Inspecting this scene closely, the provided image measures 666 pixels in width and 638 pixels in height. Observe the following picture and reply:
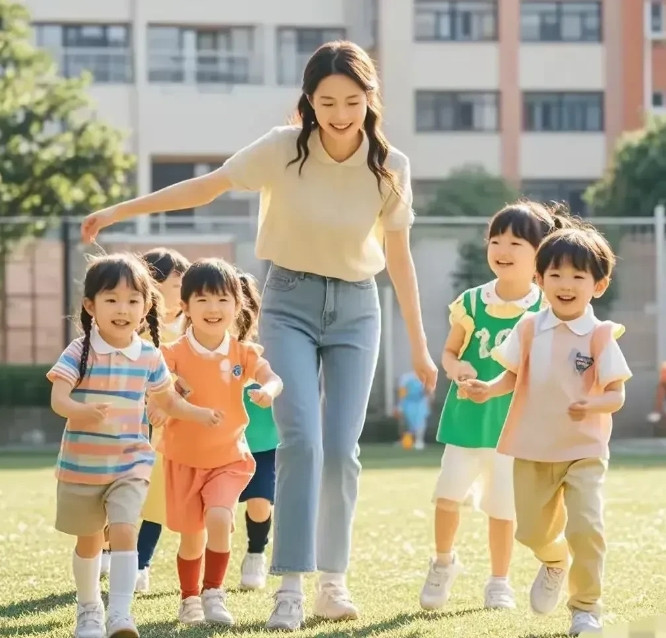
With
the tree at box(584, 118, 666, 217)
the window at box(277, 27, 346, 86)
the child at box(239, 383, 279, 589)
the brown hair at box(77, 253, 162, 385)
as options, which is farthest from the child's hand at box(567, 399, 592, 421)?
the window at box(277, 27, 346, 86)

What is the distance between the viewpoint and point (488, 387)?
5.50 m

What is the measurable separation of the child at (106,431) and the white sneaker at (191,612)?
→ 1.53ft

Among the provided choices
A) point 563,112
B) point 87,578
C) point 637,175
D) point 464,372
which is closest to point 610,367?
point 464,372

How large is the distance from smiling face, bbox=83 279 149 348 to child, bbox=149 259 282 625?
51 cm

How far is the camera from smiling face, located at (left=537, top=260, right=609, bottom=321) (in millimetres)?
5437

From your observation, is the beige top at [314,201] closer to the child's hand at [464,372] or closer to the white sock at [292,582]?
the child's hand at [464,372]

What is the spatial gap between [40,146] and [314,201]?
19914mm

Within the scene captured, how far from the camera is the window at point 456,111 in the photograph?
39.2m

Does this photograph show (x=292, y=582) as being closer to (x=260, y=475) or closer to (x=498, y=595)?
(x=498, y=595)

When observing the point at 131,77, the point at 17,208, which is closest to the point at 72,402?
the point at 17,208

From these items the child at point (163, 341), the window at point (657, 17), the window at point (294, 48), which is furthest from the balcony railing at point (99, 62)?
the child at point (163, 341)

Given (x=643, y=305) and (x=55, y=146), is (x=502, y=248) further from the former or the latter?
(x=55, y=146)

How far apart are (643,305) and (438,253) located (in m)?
2.90

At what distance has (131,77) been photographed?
36719mm
